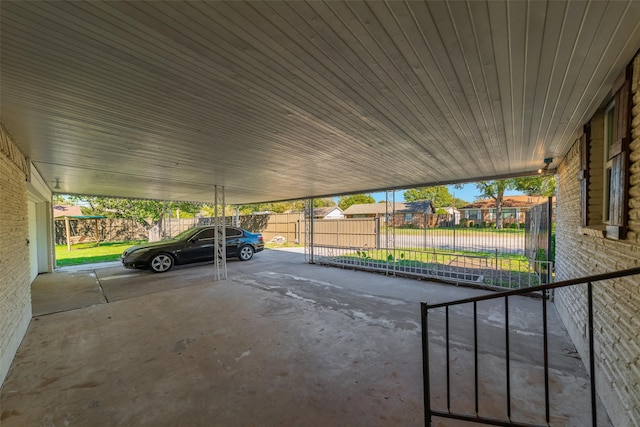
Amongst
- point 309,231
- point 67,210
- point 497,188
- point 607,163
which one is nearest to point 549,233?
point 607,163

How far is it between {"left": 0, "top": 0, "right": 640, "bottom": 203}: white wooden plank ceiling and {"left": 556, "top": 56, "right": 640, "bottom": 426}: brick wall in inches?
21.9

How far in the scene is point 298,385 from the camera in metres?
2.39

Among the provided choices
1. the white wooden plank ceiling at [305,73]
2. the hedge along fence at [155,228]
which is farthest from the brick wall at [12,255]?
the hedge along fence at [155,228]

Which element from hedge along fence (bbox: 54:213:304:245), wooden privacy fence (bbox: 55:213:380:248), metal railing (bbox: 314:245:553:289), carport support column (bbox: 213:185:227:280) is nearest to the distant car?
carport support column (bbox: 213:185:227:280)

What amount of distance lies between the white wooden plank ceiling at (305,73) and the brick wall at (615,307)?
21.9 inches

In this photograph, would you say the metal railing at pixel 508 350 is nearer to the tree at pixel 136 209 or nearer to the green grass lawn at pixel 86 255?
the green grass lawn at pixel 86 255

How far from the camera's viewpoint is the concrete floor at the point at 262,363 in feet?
6.80

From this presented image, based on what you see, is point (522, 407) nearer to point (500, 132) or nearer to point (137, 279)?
point (500, 132)

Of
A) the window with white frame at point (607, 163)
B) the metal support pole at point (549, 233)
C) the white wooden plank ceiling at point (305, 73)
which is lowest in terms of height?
the metal support pole at point (549, 233)

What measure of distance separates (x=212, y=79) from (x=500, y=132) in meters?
3.06

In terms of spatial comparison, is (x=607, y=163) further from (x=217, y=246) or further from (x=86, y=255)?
(x=86, y=255)

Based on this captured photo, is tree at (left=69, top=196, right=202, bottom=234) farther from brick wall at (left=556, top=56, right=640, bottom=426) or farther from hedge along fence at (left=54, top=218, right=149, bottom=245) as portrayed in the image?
brick wall at (left=556, top=56, right=640, bottom=426)

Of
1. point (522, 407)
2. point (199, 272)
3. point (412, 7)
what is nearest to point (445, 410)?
point (522, 407)

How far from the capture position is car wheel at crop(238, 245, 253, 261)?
969cm
